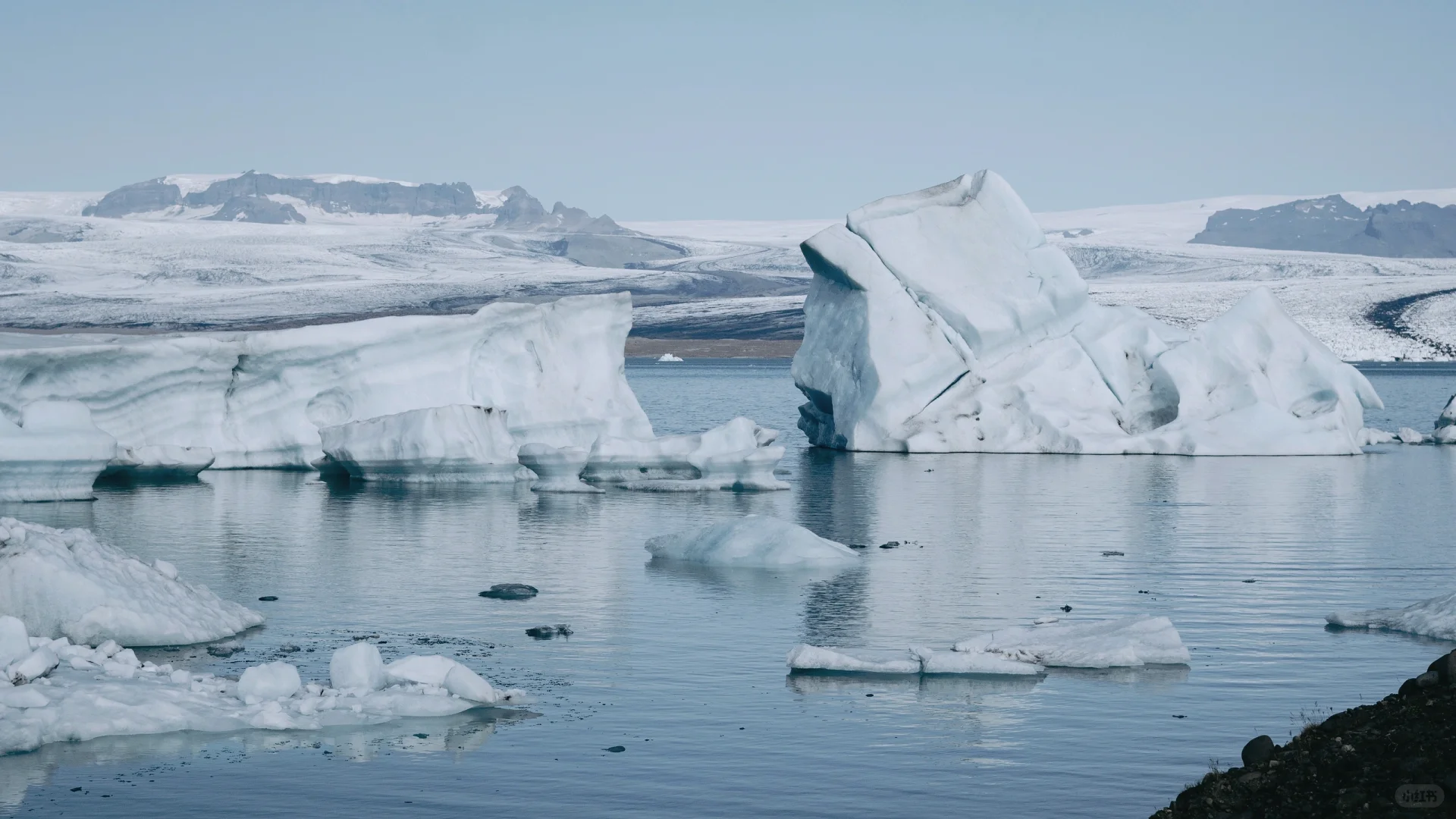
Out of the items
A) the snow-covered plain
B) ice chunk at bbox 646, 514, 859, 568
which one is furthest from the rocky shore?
the snow-covered plain

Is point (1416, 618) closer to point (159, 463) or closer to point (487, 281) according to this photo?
point (159, 463)

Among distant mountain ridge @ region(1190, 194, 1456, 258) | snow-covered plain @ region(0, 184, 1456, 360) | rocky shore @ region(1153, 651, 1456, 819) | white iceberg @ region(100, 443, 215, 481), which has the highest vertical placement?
distant mountain ridge @ region(1190, 194, 1456, 258)

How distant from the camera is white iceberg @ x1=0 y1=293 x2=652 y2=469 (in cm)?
2452

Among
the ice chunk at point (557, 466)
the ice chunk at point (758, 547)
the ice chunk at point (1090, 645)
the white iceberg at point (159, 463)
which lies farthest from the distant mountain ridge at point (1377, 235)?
the ice chunk at point (1090, 645)

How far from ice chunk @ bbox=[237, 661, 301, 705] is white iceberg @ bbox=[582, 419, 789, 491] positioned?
49.6ft

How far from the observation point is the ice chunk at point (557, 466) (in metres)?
24.7

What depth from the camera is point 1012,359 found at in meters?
31.3

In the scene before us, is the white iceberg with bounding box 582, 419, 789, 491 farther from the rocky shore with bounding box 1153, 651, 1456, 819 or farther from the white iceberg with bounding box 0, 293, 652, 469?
the rocky shore with bounding box 1153, 651, 1456, 819

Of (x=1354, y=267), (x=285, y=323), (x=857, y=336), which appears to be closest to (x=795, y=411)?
(x=857, y=336)

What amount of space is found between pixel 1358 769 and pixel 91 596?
8.42m

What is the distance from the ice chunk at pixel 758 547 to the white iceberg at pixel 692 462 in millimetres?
8007

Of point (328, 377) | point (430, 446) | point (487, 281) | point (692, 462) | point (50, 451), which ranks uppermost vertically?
point (487, 281)

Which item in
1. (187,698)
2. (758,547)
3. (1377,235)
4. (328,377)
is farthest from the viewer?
(1377,235)

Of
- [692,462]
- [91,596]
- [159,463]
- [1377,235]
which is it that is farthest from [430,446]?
[1377,235]
